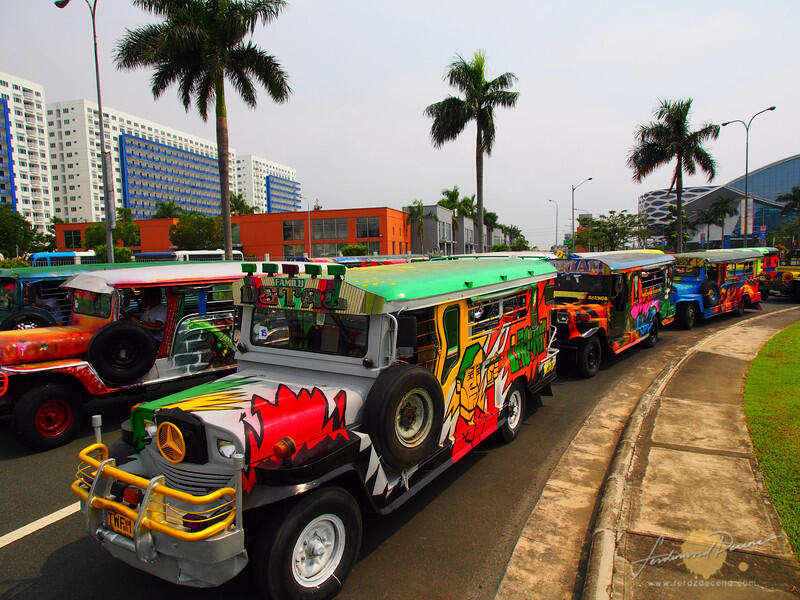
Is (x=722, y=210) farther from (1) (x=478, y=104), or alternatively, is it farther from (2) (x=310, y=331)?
(2) (x=310, y=331)

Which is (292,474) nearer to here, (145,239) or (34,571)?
(34,571)

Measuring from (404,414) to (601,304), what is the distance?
309 inches

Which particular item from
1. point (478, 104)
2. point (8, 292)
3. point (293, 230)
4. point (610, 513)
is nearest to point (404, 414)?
point (610, 513)

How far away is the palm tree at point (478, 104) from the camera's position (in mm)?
24203

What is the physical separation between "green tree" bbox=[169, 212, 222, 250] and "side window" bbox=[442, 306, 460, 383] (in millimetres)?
50342

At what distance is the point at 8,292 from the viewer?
1135 centimetres

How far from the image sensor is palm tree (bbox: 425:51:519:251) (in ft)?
79.4

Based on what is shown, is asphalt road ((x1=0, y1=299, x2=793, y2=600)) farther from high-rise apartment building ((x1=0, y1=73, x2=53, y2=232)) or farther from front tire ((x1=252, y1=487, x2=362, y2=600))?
high-rise apartment building ((x1=0, y1=73, x2=53, y2=232))

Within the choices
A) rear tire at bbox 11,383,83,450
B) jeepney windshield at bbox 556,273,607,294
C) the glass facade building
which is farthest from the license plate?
the glass facade building

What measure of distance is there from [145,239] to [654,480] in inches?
2560

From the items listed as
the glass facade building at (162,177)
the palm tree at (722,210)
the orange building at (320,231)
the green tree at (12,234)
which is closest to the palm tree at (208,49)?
the orange building at (320,231)

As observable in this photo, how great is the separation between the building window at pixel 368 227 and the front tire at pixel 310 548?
163 ft

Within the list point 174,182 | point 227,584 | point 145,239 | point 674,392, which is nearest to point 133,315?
point 227,584

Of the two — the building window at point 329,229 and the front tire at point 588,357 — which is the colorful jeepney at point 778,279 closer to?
the front tire at point 588,357
